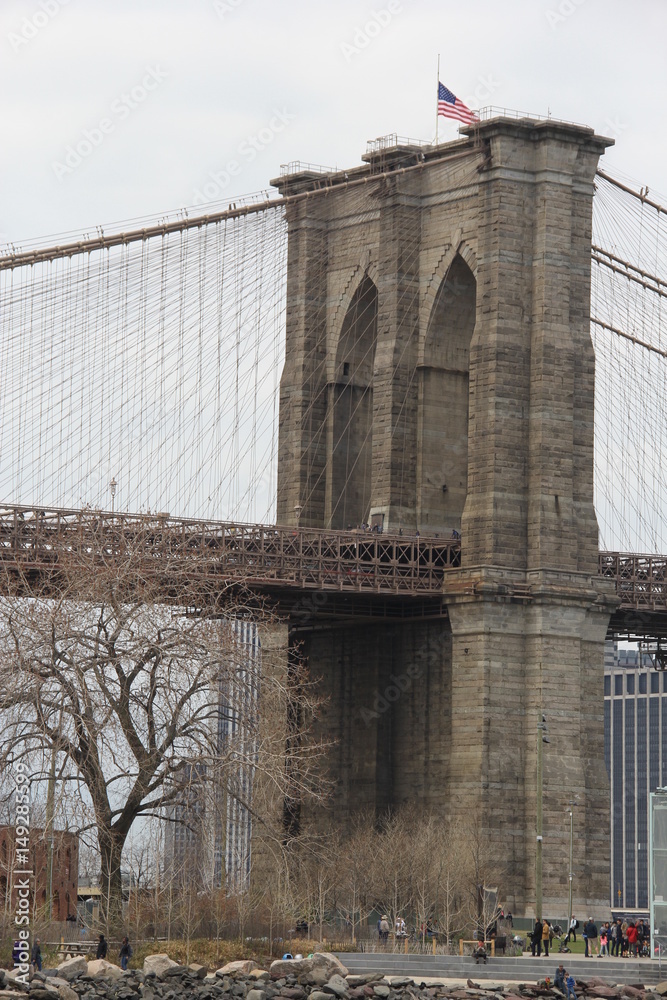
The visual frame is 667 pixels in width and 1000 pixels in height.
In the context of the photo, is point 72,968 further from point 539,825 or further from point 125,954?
point 539,825

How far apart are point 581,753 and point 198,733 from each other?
28042mm

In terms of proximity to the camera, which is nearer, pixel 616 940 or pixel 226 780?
pixel 226 780

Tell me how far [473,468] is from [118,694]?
31.8 metres

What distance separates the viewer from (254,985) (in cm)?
5384

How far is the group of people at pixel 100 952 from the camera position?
5388 centimetres

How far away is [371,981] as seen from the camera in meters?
55.9

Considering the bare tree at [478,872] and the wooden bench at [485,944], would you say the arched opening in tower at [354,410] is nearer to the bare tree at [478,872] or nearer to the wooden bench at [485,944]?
the bare tree at [478,872]

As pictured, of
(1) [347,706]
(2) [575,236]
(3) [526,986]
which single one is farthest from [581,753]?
(3) [526,986]

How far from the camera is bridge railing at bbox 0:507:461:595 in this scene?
77.8 meters

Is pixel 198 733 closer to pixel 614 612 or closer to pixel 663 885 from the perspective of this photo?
pixel 663 885

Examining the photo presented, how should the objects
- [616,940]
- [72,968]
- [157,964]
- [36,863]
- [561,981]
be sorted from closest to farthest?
[72,968], [157,964], [561,981], [36,863], [616,940]

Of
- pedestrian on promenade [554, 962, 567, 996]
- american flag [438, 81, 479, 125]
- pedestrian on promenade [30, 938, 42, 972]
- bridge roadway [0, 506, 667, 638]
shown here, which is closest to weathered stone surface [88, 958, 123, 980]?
pedestrian on promenade [30, 938, 42, 972]

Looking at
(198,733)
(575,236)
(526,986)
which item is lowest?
(526,986)

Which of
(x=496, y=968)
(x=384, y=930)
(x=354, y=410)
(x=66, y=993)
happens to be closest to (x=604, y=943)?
(x=384, y=930)
